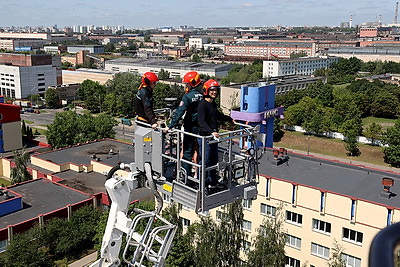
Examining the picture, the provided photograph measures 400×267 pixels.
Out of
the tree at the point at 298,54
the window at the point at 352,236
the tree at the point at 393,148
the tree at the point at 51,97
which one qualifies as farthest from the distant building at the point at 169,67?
the window at the point at 352,236

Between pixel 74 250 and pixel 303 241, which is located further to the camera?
pixel 74 250

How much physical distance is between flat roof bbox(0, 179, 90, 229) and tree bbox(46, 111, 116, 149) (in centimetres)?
1124

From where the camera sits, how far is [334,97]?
6475 cm

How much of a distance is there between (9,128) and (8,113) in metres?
1.56

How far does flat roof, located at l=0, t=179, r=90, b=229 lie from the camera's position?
23875 millimetres

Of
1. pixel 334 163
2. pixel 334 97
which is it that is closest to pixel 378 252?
pixel 334 163

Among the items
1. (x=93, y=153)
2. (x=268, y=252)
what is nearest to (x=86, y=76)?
(x=93, y=153)

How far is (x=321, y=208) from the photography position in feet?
58.8

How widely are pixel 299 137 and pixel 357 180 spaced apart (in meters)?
32.6

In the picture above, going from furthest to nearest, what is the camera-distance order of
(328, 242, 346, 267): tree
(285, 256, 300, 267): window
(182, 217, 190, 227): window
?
(182, 217, 190, 227): window < (285, 256, 300, 267): window < (328, 242, 346, 267): tree

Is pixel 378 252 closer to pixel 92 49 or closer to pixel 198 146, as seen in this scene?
pixel 198 146

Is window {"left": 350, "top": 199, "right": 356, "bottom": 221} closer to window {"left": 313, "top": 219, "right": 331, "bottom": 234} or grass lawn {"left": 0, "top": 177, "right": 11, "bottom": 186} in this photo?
window {"left": 313, "top": 219, "right": 331, "bottom": 234}

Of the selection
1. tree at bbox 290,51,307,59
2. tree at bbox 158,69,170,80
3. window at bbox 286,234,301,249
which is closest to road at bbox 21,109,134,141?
tree at bbox 158,69,170,80

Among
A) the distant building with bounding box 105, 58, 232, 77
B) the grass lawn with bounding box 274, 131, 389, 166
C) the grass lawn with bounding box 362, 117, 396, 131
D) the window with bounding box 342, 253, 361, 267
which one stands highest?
the distant building with bounding box 105, 58, 232, 77
